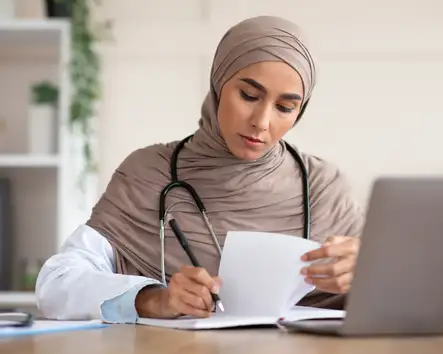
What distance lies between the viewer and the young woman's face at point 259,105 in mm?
1541

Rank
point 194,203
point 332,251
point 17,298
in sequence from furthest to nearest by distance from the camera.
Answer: point 17,298
point 194,203
point 332,251

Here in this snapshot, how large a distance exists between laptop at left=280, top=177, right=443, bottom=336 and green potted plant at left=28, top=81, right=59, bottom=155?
1945 millimetres

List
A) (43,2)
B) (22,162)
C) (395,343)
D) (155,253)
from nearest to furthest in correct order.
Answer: (395,343) < (155,253) < (22,162) < (43,2)

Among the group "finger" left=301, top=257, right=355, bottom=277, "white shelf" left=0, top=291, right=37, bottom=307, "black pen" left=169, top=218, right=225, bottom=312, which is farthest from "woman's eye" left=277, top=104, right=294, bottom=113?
"white shelf" left=0, top=291, right=37, bottom=307

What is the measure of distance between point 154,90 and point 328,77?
622mm

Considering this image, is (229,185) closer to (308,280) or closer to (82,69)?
(308,280)

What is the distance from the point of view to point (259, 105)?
5.10 ft

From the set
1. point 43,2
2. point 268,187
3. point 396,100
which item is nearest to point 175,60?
point 43,2

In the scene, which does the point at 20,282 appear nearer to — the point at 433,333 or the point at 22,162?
the point at 22,162

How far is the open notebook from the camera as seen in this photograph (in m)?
1.22

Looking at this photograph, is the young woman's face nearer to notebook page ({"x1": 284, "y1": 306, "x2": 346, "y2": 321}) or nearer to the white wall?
notebook page ({"x1": 284, "y1": 306, "x2": 346, "y2": 321})

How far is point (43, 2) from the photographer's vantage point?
2912mm

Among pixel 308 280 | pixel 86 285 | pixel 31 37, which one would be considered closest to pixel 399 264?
pixel 308 280

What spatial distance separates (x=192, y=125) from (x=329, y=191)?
129 centimetres
